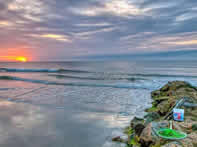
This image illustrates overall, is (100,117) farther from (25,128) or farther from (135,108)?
(25,128)

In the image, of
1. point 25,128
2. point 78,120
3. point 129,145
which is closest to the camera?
point 129,145

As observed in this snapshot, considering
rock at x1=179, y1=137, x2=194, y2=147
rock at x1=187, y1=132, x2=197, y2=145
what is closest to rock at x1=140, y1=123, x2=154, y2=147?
rock at x1=179, y1=137, x2=194, y2=147

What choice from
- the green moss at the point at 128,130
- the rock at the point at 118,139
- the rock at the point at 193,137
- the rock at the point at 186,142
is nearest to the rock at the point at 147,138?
the rock at the point at 186,142

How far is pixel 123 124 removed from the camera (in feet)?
20.7

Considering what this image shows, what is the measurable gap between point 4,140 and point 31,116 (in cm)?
224

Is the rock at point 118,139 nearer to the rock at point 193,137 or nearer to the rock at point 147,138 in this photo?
the rock at point 147,138

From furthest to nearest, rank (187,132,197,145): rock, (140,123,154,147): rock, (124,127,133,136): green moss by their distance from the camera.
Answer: (124,127,133,136): green moss, (140,123,154,147): rock, (187,132,197,145): rock

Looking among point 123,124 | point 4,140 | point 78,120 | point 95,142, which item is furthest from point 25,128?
point 123,124

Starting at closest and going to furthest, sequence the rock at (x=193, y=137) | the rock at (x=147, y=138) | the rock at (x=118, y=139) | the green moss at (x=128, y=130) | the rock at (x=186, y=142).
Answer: the rock at (x=186, y=142), the rock at (x=193, y=137), the rock at (x=147, y=138), the rock at (x=118, y=139), the green moss at (x=128, y=130)

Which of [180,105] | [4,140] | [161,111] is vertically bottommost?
[4,140]

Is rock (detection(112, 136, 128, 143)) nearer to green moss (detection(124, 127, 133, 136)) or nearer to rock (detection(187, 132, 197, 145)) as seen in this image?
green moss (detection(124, 127, 133, 136))

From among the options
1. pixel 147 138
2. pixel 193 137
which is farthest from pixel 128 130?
pixel 193 137

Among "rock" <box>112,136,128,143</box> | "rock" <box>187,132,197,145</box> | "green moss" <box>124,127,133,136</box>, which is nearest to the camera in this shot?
"rock" <box>187,132,197,145</box>

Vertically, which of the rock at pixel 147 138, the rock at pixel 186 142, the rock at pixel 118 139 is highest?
the rock at pixel 186 142
